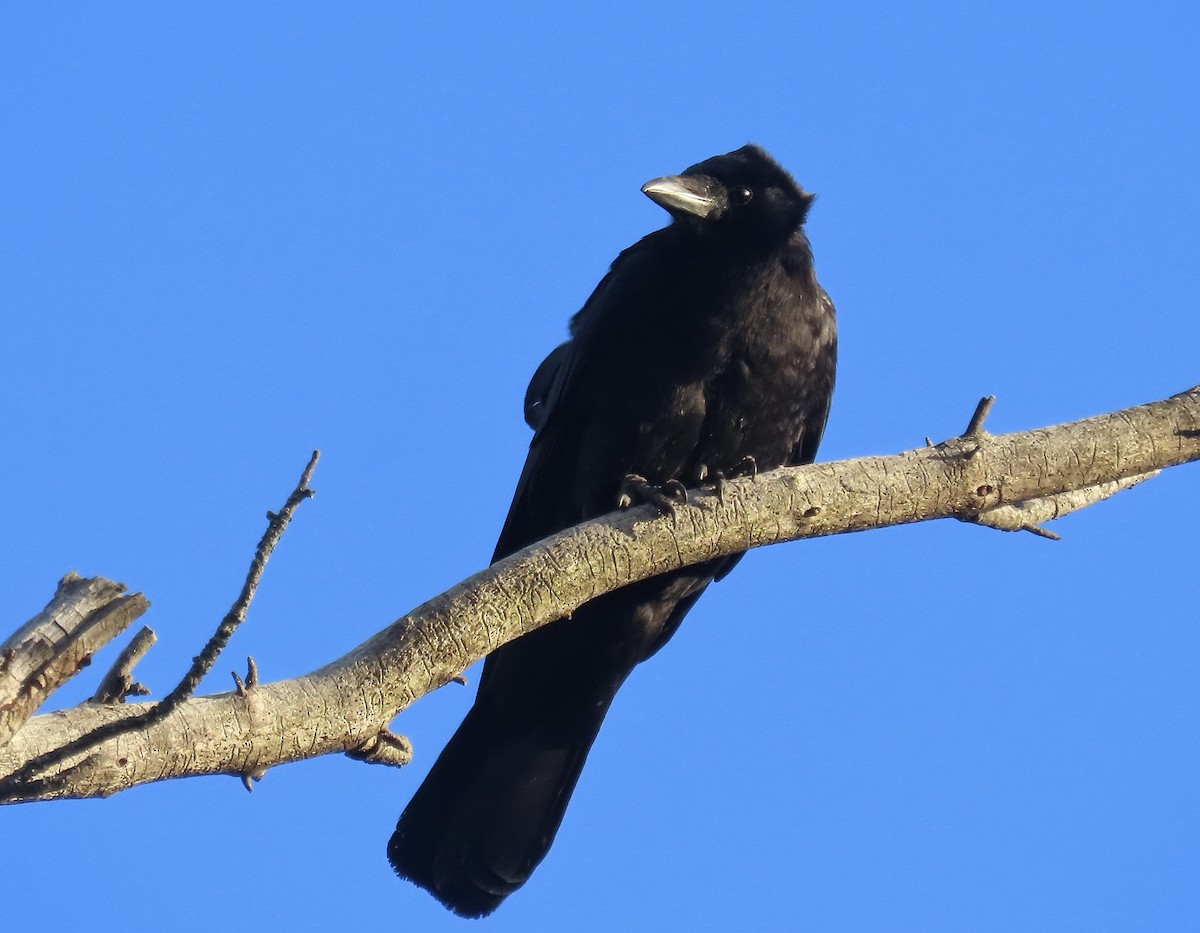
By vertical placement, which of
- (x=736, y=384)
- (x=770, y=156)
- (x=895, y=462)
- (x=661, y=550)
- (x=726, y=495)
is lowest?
(x=661, y=550)

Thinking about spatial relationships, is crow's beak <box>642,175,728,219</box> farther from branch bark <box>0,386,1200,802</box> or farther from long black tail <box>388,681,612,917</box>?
long black tail <box>388,681,612,917</box>

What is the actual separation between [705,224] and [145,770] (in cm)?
338

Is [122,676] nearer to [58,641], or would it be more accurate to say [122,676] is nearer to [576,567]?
[58,641]

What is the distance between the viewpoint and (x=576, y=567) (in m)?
4.04

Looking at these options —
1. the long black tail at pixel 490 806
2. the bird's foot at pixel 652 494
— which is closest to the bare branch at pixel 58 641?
the bird's foot at pixel 652 494

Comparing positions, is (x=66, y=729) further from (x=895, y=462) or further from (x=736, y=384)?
(x=736, y=384)

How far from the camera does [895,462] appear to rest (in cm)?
445

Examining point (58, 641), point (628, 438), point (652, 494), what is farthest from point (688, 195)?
point (58, 641)

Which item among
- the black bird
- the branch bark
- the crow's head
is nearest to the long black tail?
the black bird

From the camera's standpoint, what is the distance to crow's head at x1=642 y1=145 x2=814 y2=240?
18.9 ft

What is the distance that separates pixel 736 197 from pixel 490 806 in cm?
275

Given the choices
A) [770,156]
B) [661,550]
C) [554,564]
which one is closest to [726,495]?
[661,550]

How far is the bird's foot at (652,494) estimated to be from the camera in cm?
440

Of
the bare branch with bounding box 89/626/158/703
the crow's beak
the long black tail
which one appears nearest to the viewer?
the bare branch with bounding box 89/626/158/703
